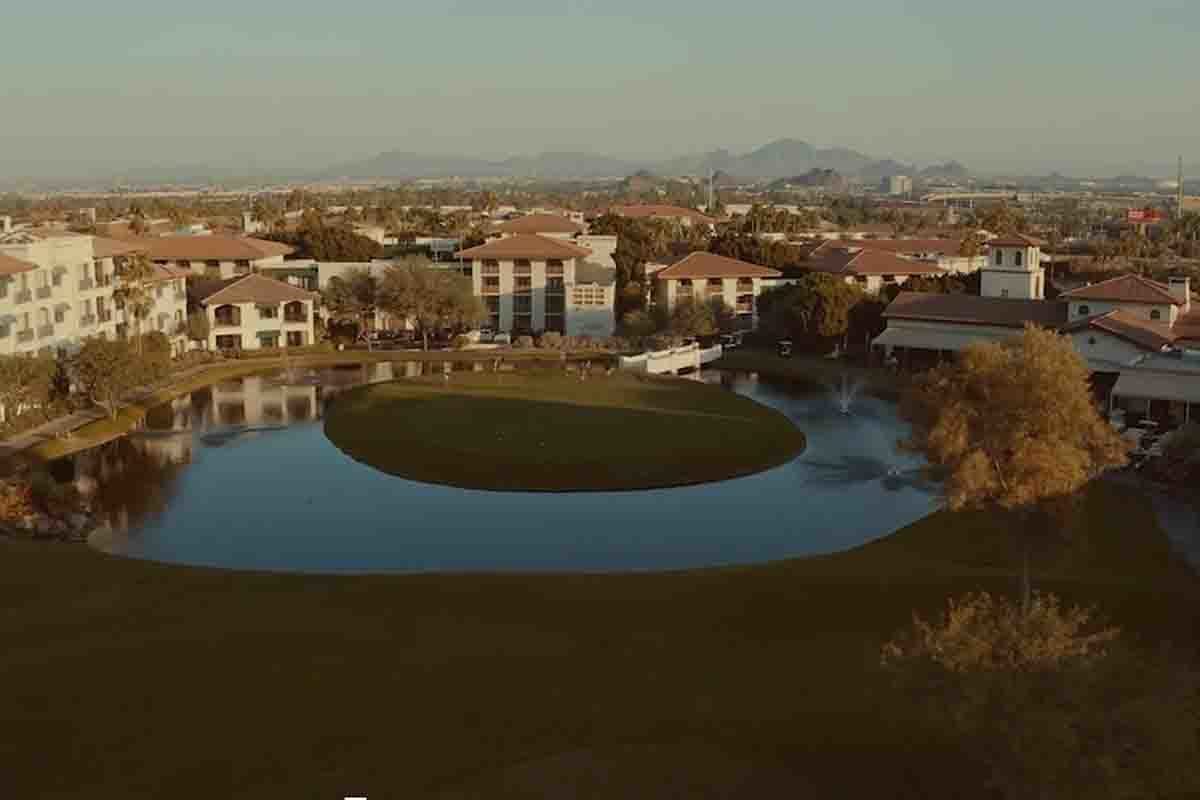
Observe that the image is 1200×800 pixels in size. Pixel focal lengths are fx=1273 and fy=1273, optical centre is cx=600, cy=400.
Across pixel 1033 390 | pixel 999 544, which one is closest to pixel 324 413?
pixel 999 544

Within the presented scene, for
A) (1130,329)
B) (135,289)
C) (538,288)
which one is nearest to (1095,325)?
(1130,329)

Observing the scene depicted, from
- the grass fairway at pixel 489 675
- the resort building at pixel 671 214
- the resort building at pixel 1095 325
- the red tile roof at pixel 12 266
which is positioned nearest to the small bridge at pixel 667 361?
the resort building at pixel 1095 325

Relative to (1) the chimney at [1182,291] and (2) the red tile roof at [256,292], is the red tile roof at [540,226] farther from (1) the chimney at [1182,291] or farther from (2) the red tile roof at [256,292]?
(1) the chimney at [1182,291]

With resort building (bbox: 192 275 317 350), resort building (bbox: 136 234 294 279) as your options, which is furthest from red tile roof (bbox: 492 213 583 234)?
resort building (bbox: 192 275 317 350)

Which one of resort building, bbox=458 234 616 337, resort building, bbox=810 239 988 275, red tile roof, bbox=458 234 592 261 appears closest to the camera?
resort building, bbox=458 234 616 337

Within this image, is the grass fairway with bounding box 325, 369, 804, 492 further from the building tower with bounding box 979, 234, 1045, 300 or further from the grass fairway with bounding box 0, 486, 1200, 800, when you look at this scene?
the building tower with bounding box 979, 234, 1045, 300
